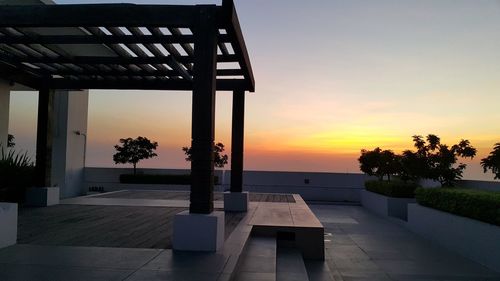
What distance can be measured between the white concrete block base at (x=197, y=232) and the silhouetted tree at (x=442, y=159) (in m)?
9.09

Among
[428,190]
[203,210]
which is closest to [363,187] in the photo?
[428,190]

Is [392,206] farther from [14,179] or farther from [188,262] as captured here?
[14,179]

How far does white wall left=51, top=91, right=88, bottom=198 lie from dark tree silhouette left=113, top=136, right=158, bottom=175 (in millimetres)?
2866

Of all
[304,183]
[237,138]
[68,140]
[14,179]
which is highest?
[68,140]

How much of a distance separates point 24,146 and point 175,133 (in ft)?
23.4

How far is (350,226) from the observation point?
1298 cm

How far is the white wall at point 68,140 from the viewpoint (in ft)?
55.0

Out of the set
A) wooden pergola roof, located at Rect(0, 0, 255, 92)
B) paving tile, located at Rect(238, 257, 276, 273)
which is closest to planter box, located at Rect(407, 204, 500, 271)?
paving tile, located at Rect(238, 257, 276, 273)

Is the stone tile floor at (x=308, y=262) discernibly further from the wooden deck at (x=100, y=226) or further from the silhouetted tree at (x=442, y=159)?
the silhouetted tree at (x=442, y=159)

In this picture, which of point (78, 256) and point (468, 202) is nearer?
point (78, 256)

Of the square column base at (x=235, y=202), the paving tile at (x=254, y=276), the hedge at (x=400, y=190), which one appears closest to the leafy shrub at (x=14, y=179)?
the square column base at (x=235, y=202)

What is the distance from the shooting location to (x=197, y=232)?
223 inches

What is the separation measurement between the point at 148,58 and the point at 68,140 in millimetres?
10402

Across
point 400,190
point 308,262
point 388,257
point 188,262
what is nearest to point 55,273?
point 188,262
